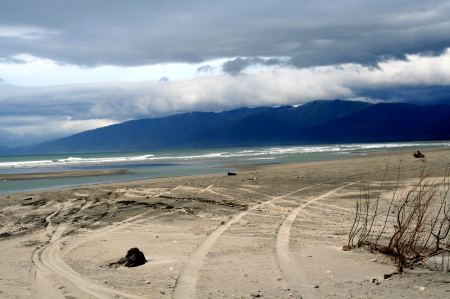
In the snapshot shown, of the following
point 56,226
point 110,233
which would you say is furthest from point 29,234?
point 110,233

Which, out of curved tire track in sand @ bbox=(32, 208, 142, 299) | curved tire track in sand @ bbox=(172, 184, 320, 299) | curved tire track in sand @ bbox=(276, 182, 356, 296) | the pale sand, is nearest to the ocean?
the pale sand

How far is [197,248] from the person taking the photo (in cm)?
908

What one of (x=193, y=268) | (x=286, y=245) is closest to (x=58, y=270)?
(x=193, y=268)

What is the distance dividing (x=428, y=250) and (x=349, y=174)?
1551cm

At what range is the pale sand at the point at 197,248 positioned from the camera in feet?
21.7

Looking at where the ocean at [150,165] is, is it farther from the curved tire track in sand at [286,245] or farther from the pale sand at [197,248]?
the curved tire track in sand at [286,245]

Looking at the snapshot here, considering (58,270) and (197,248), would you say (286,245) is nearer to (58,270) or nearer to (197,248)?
(197,248)

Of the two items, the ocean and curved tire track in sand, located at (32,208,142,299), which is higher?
the ocean

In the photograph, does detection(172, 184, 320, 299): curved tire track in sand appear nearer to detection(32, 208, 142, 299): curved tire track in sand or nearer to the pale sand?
the pale sand

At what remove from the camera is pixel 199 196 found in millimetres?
16562

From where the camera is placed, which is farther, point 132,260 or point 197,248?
point 197,248

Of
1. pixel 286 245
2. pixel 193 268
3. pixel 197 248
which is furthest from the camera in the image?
pixel 197 248

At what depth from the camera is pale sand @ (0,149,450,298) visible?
661 centimetres

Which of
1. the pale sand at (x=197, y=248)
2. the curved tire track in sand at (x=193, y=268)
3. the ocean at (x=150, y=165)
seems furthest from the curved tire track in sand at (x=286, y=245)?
the ocean at (x=150, y=165)
